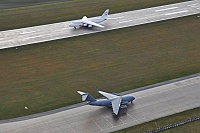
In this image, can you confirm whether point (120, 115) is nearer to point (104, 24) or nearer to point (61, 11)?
point (104, 24)

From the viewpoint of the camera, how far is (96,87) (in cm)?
7456

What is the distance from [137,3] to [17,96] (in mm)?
67223

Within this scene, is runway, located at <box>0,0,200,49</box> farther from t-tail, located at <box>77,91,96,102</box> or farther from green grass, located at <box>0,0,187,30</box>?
t-tail, located at <box>77,91,96,102</box>

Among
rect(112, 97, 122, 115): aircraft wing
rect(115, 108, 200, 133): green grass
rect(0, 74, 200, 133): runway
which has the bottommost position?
rect(115, 108, 200, 133): green grass

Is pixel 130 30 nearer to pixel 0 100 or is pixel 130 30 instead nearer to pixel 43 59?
pixel 43 59

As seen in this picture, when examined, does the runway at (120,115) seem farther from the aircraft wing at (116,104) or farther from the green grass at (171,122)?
the aircraft wing at (116,104)

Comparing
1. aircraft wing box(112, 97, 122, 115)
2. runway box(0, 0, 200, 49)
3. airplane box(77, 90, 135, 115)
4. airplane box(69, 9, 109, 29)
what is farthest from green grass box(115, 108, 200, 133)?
airplane box(69, 9, 109, 29)

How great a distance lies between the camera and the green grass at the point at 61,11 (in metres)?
111

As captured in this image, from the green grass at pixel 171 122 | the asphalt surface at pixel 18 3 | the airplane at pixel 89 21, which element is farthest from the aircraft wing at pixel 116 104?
the asphalt surface at pixel 18 3

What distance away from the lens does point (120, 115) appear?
66.0 metres

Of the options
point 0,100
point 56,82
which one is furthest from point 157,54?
point 0,100

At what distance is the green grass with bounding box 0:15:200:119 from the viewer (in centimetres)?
7175

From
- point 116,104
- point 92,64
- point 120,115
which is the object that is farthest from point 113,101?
point 92,64

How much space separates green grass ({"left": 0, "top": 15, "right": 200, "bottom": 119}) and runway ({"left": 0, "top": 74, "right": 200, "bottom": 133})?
3126 mm
